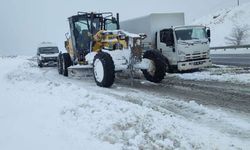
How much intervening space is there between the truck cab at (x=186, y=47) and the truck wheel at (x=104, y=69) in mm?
5216

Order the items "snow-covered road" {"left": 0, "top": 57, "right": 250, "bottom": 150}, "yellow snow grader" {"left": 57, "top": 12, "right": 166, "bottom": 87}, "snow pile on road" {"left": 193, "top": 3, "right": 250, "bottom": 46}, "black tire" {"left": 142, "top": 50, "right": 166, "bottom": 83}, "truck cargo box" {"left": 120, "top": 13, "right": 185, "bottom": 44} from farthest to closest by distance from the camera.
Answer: "snow pile on road" {"left": 193, "top": 3, "right": 250, "bottom": 46}, "truck cargo box" {"left": 120, "top": 13, "right": 185, "bottom": 44}, "black tire" {"left": 142, "top": 50, "right": 166, "bottom": 83}, "yellow snow grader" {"left": 57, "top": 12, "right": 166, "bottom": 87}, "snow-covered road" {"left": 0, "top": 57, "right": 250, "bottom": 150}

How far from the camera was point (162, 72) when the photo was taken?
15.0 meters

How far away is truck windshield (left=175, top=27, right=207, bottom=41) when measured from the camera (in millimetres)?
18309

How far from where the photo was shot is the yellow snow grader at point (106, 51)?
46.1ft

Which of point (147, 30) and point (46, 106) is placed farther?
point (147, 30)

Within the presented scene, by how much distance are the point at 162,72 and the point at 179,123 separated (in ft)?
23.9

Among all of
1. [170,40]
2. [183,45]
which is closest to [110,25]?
[170,40]

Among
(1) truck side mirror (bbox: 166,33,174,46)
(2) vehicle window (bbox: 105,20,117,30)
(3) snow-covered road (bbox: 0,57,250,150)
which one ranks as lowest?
(3) snow-covered road (bbox: 0,57,250,150)

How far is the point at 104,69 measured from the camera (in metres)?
13.6

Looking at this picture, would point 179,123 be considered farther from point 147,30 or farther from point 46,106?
point 147,30

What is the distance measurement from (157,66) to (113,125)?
27.0 feet

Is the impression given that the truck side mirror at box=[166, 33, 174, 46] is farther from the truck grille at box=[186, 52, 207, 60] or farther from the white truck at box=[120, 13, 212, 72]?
the truck grille at box=[186, 52, 207, 60]

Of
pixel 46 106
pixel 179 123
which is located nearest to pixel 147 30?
pixel 46 106

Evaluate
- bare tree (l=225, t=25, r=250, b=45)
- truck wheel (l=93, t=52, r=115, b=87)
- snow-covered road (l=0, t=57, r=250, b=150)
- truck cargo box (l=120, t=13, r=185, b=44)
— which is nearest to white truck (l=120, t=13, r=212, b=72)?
truck cargo box (l=120, t=13, r=185, b=44)
